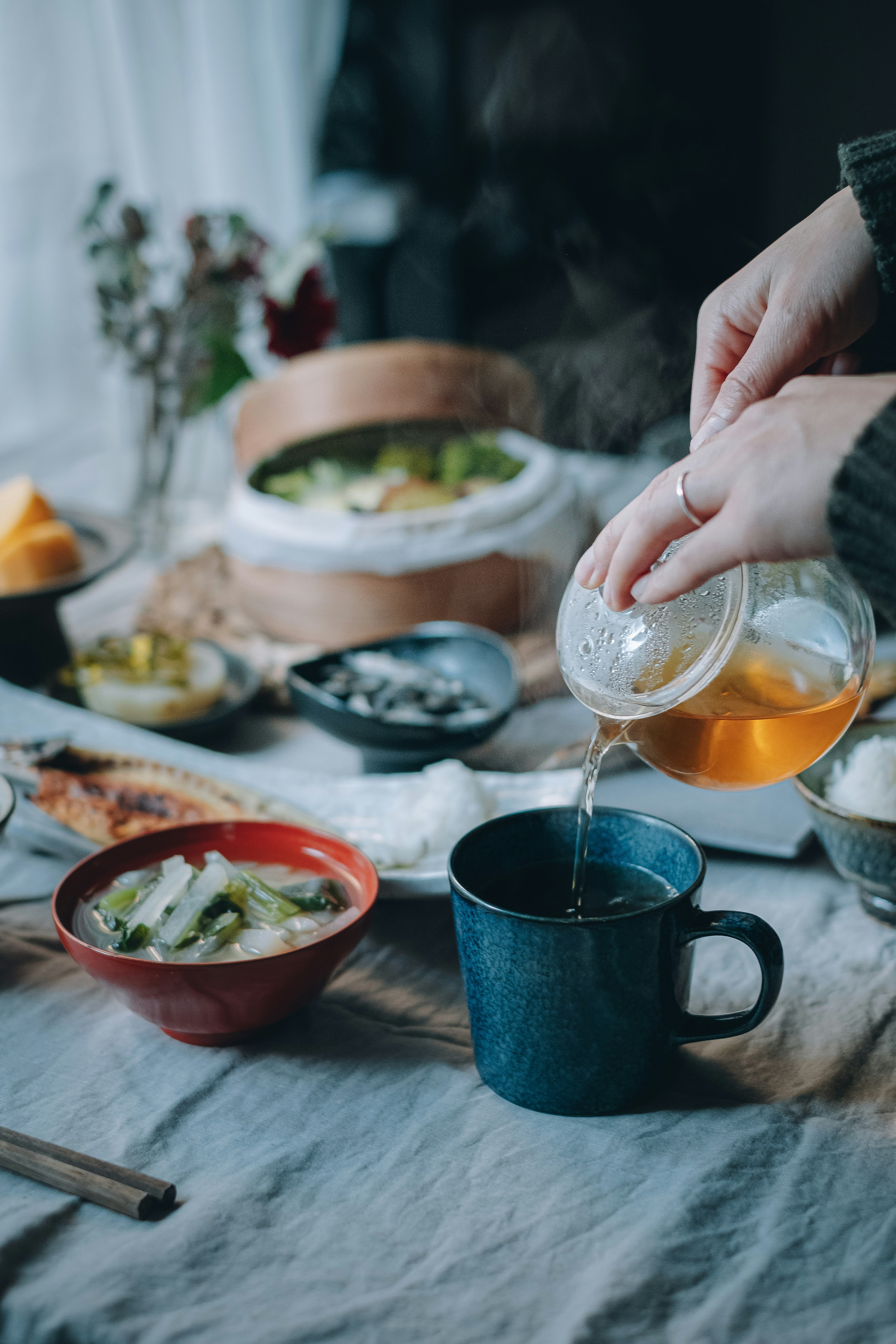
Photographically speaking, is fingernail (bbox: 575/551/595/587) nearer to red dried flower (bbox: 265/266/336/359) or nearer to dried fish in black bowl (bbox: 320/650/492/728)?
dried fish in black bowl (bbox: 320/650/492/728)

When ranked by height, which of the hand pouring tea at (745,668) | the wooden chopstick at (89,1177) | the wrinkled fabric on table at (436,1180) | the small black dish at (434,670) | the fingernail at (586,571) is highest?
the fingernail at (586,571)

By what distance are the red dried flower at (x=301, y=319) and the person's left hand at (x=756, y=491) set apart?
4.42 feet

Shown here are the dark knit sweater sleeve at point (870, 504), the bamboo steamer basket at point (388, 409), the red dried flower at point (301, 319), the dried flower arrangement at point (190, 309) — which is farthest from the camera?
the red dried flower at point (301, 319)

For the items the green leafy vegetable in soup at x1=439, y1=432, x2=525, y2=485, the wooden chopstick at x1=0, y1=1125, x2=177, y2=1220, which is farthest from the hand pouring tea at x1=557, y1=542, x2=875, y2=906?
the green leafy vegetable in soup at x1=439, y1=432, x2=525, y2=485

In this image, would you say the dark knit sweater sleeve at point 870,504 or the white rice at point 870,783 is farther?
the white rice at point 870,783

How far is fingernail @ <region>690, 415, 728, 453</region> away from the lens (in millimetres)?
752

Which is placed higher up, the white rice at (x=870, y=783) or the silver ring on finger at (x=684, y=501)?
the silver ring on finger at (x=684, y=501)

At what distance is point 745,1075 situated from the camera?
0.76 m

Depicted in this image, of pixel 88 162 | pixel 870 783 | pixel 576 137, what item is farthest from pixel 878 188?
pixel 576 137

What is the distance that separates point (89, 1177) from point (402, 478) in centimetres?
129

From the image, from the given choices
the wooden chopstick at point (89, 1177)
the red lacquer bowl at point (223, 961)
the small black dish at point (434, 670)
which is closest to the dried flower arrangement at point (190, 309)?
the small black dish at point (434, 670)

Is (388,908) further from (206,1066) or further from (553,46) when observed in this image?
(553,46)

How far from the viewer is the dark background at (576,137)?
292 cm

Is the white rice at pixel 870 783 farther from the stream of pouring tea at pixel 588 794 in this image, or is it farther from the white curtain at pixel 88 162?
the white curtain at pixel 88 162
